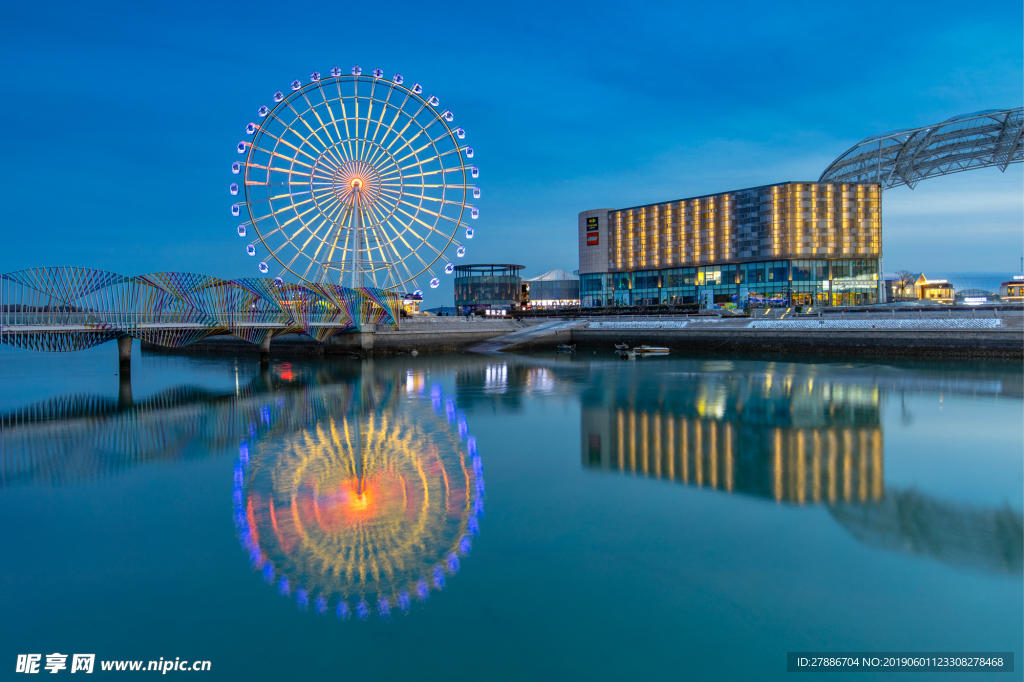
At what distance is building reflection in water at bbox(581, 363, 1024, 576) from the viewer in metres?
12.0

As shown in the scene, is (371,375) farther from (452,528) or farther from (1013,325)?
(1013,325)

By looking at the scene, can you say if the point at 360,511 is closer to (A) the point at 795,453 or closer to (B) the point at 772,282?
(A) the point at 795,453

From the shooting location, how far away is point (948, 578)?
10.2 meters

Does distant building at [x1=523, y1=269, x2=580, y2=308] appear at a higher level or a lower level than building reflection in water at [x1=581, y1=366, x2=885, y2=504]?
higher

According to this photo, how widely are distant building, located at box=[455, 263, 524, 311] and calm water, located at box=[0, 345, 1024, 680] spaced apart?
4820 inches

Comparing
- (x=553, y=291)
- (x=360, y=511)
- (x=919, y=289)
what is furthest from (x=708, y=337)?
(x=553, y=291)

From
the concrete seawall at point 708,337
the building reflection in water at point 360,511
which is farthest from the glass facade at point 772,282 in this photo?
the building reflection in water at point 360,511

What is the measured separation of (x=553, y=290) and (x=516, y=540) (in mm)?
143871

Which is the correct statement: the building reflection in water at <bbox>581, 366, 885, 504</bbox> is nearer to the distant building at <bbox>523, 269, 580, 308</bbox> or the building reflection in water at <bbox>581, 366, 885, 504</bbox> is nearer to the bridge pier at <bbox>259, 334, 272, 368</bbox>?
the bridge pier at <bbox>259, 334, 272, 368</bbox>

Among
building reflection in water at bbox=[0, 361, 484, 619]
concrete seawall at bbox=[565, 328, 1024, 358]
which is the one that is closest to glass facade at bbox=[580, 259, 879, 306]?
concrete seawall at bbox=[565, 328, 1024, 358]

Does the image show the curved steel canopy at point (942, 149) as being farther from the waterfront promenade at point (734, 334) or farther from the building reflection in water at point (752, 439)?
the building reflection in water at point (752, 439)

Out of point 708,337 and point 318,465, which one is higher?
point 708,337

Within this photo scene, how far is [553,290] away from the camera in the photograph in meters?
155

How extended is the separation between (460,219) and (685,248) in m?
75.1
